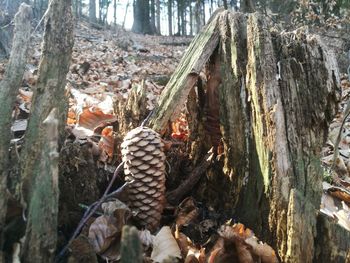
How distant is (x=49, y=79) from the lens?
5.14 ft

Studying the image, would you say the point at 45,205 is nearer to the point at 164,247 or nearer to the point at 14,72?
the point at 14,72

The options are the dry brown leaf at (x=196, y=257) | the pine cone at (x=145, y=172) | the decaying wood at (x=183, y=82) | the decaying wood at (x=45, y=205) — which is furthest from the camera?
the decaying wood at (x=183, y=82)

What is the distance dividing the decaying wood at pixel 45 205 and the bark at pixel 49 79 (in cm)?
25

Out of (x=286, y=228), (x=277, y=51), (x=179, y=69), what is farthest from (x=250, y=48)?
(x=286, y=228)

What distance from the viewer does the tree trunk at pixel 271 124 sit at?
5.78ft

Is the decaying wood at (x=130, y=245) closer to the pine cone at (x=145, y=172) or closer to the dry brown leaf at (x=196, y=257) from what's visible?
the dry brown leaf at (x=196, y=257)

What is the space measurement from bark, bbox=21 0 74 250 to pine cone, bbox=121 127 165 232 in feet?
1.65

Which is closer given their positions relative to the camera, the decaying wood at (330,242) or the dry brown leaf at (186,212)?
the decaying wood at (330,242)

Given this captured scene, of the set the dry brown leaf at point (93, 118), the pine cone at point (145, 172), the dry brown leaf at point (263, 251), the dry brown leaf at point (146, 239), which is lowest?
the dry brown leaf at point (263, 251)

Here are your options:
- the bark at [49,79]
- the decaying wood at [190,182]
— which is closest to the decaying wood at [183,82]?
the decaying wood at [190,182]

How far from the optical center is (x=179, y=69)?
237cm

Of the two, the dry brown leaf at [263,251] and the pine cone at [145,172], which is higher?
the pine cone at [145,172]

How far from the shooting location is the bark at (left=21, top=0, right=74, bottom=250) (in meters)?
1.50

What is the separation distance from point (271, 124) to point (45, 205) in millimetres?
1130
